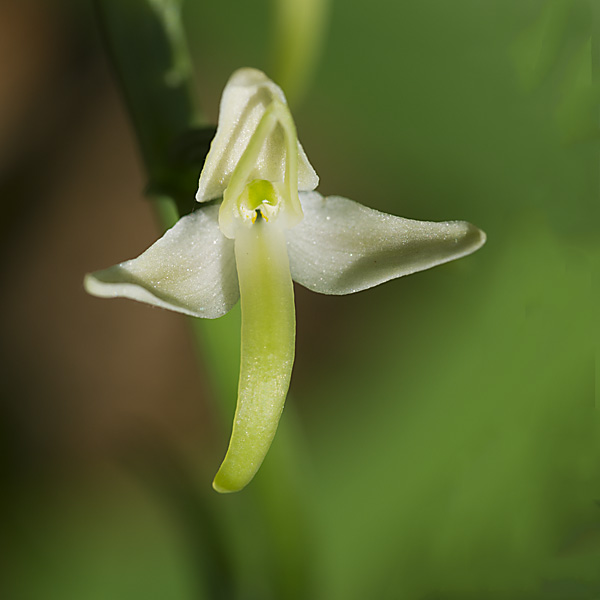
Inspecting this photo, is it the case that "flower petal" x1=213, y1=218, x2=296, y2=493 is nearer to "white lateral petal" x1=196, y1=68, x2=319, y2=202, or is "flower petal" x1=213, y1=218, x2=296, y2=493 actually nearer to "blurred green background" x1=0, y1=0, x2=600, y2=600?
"white lateral petal" x1=196, y1=68, x2=319, y2=202

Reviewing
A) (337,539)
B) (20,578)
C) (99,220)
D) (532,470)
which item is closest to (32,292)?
(99,220)

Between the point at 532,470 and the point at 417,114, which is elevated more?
the point at 417,114

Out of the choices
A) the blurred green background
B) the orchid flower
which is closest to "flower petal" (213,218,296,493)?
the orchid flower

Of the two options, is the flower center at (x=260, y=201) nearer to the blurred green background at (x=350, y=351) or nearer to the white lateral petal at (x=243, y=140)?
the white lateral petal at (x=243, y=140)

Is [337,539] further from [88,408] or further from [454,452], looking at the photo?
[88,408]

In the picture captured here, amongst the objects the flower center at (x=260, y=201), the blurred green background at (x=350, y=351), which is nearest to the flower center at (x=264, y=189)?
the flower center at (x=260, y=201)

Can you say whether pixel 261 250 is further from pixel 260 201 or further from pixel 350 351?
pixel 350 351
